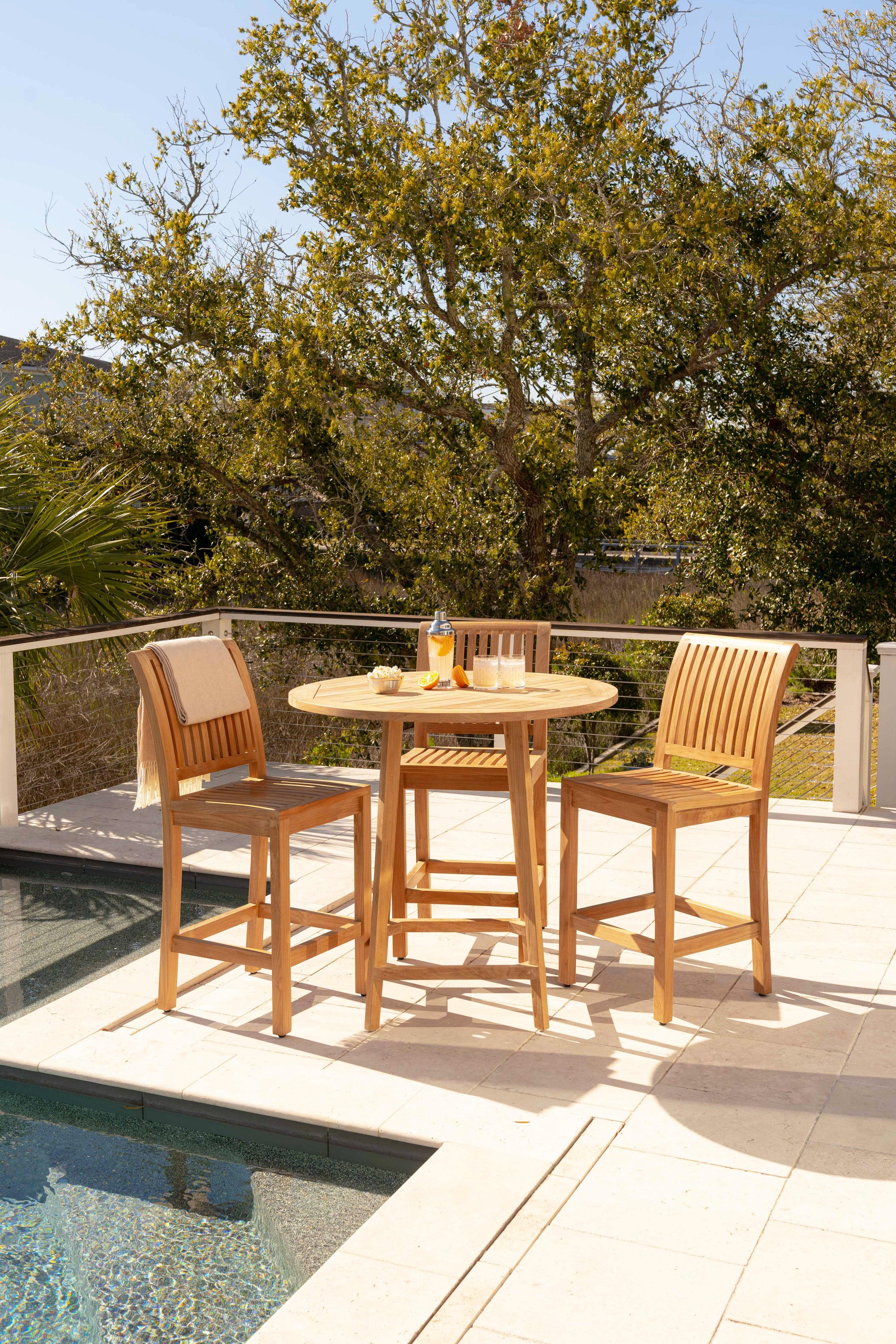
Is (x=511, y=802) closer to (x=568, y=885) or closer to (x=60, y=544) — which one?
(x=568, y=885)

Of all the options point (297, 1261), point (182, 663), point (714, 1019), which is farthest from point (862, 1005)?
point (182, 663)

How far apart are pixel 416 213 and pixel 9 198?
4.52 m

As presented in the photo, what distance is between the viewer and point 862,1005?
3.27 meters

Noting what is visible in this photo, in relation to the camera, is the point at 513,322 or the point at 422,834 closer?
the point at 422,834

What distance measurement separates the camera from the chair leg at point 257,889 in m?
3.49

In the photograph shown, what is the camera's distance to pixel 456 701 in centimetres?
321

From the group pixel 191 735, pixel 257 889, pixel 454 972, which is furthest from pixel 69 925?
pixel 454 972

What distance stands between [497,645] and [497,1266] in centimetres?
247

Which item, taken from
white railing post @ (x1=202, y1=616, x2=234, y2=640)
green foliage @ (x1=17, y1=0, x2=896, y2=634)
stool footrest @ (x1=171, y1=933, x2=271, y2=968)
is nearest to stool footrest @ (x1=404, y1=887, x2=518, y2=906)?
stool footrest @ (x1=171, y1=933, x2=271, y2=968)

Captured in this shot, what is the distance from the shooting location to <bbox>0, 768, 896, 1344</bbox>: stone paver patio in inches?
76.9

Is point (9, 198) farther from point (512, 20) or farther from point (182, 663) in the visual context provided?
point (182, 663)

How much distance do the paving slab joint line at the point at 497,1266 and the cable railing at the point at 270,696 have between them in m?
2.94

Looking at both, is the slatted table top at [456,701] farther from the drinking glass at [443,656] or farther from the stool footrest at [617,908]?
the stool footrest at [617,908]

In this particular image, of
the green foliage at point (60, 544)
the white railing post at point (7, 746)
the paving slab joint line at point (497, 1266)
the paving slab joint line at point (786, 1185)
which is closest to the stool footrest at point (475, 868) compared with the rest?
the paving slab joint line at point (786, 1185)
